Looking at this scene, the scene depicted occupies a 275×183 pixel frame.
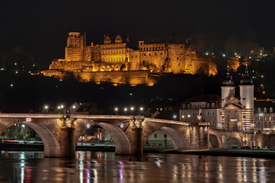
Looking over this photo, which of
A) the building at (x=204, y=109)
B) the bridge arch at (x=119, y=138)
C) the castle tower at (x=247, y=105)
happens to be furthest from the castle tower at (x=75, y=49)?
the bridge arch at (x=119, y=138)

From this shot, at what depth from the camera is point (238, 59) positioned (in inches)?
7657

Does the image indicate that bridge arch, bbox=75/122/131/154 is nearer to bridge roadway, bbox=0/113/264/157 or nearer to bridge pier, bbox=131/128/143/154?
bridge roadway, bbox=0/113/264/157

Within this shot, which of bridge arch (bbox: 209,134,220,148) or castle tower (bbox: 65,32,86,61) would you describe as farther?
Result: castle tower (bbox: 65,32,86,61)

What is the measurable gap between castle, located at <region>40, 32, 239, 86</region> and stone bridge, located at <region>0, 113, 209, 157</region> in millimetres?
93296

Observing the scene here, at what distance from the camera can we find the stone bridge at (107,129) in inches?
2516

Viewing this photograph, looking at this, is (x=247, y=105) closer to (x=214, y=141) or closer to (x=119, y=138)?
(x=214, y=141)

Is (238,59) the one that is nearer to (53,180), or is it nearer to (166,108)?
(166,108)

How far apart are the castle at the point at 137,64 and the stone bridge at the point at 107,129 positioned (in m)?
93.3

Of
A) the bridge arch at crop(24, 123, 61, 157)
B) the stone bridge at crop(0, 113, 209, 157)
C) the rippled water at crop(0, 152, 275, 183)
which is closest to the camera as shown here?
the rippled water at crop(0, 152, 275, 183)

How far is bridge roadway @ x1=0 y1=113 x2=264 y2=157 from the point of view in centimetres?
6400

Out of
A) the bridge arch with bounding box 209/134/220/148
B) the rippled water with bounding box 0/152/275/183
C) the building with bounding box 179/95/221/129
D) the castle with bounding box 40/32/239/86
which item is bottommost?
the rippled water with bounding box 0/152/275/183

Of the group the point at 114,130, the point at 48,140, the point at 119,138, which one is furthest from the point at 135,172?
the point at 119,138

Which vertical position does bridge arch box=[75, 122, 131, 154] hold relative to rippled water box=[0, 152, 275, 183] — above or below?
above

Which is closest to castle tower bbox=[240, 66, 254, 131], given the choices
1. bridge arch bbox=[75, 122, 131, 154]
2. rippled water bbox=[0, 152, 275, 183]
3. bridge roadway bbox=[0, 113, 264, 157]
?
bridge roadway bbox=[0, 113, 264, 157]
